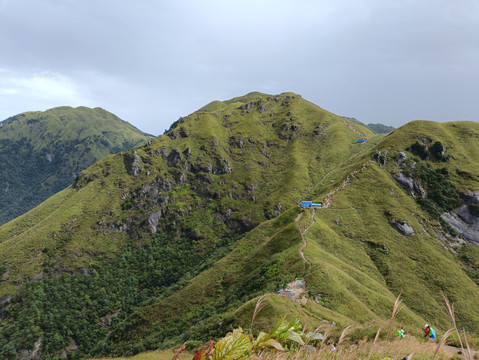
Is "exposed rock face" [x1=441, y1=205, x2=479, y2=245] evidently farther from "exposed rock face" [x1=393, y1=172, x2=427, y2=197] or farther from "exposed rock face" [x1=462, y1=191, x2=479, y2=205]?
"exposed rock face" [x1=393, y1=172, x2=427, y2=197]

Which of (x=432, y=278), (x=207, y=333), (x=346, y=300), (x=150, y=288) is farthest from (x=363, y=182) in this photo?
(x=150, y=288)

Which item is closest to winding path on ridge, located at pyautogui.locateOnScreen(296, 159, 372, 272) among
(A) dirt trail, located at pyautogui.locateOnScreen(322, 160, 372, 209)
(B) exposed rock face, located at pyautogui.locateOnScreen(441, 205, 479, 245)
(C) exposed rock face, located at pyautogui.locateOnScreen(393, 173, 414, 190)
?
(A) dirt trail, located at pyautogui.locateOnScreen(322, 160, 372, 209)

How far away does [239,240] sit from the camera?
121000mm

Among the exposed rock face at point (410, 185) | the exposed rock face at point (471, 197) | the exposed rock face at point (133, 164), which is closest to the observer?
the exposed rock face at point (471, 197)

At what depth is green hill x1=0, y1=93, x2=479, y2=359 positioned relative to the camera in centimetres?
4931

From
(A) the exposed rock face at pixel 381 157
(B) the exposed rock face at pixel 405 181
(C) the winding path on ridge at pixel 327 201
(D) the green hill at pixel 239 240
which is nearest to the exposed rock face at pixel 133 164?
(D) the green hill at pixel 239 240

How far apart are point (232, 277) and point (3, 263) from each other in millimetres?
118416

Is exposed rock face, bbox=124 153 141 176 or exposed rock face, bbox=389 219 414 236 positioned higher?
exposed rock face, bbox=124 153 141 176

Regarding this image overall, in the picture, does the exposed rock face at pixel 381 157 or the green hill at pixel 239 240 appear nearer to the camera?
the green hill at pixel 239 240

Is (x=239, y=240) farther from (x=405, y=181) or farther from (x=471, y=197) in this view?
(x=471, y=197)

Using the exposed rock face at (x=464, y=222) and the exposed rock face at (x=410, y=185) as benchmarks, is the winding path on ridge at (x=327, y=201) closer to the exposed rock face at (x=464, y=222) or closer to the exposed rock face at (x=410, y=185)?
the exposed rock face at (x=410, y=185)

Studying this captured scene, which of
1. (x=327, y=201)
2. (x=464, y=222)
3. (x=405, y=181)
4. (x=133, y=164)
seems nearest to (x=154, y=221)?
(x=133, y=164)

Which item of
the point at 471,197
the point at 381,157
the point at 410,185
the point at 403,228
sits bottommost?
the point at 403,228

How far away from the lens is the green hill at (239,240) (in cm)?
4931
